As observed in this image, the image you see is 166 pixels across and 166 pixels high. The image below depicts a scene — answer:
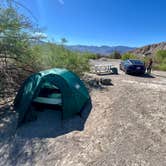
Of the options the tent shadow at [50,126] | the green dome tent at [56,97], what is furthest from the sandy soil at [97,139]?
the green dome tent at [56,97]

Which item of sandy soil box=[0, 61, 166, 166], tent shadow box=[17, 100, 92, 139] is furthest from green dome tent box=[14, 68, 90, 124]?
sandy soil box=[0, 61, 166, 166]

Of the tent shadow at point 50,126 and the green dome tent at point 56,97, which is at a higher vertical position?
the green dome tent at point 56,97

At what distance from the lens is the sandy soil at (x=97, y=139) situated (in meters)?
4.49

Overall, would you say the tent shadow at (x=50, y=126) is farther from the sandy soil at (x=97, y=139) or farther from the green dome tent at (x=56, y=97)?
the green dome tent at (x=56, y=97)

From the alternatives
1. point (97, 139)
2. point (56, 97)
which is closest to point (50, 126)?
point (56, 97)

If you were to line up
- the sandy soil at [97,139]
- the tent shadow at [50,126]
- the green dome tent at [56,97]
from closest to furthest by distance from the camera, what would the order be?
the sandy soil at [97,139] < the tent shadow at [50,126] < the green dome tent at [56,97]

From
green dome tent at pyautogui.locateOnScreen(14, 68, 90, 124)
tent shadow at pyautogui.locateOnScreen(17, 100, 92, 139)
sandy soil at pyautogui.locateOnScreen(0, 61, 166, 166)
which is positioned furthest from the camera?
green dome tent at pyautogui.locateOnScreen(14, 68, 90, 124)

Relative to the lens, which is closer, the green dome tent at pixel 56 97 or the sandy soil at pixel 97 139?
the sandy soil at pixel 97 139

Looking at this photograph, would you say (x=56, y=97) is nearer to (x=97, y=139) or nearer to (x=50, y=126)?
(x=50, y=126)

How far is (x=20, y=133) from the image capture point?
607cm

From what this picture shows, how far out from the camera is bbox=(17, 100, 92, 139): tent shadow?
596 centimetres

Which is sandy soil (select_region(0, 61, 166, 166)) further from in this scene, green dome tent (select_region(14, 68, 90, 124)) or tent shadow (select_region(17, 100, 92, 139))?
green dome tent (select_region(14, 68, 90, 124))

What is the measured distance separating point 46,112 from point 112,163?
12.4 ft

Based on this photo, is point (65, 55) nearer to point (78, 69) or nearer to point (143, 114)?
point (78, 69)
